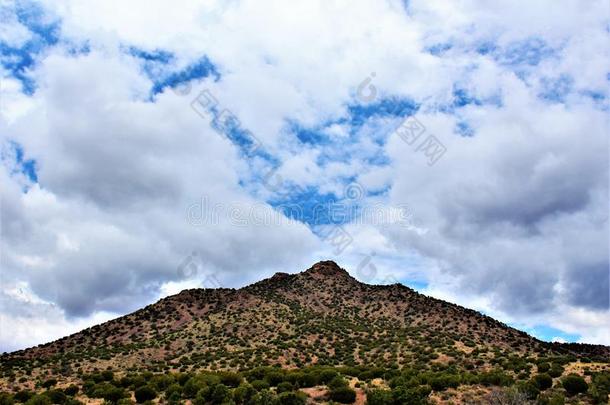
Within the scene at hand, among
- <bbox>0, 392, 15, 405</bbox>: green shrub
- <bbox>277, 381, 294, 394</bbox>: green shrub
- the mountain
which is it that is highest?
the mountain

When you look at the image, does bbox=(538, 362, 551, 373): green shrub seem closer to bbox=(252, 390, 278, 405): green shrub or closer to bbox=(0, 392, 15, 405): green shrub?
bbox=(252, 390, 278, 405): green shrub

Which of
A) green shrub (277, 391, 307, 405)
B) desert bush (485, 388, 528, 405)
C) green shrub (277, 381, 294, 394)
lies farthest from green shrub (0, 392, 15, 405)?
desert bush (485, 388, 528, 405)

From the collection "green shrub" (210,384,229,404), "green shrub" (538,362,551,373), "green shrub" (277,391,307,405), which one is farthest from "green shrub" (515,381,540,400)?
"green shrub" (210,384,229,404)

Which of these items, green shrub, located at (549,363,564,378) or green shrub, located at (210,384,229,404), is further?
green shrub, located at (549,363,564,378)

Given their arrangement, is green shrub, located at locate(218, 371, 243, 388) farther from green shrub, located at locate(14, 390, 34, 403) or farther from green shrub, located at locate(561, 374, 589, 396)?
green shrub, located at locate(561, 374, 589, 396)

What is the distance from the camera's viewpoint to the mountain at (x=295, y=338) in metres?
60.4

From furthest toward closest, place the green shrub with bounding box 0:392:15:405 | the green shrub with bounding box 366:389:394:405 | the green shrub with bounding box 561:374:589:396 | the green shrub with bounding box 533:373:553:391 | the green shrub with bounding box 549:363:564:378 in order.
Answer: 1. the green shrub with bounding box 549:363:564:378
2. the green shrub with bounding box 0:392:15:405
3. the green shrub with bounding box 533:373:553:391
4. the green shrub with bounding box 561:374:589:396
5. the green shrub with bounding box 366:389:394:405

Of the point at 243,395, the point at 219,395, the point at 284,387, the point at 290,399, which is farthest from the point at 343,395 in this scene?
the point at 219,395

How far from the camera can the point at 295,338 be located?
2958 inches

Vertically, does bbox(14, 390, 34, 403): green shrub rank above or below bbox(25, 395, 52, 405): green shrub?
above

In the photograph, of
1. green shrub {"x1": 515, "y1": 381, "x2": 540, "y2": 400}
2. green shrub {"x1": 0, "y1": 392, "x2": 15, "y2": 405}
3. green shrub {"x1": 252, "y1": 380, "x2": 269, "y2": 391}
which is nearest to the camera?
green shrub {"x1": 515, "y1": 381, "x2": 540, "y2": 400}

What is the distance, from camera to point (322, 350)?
69250 millimetres

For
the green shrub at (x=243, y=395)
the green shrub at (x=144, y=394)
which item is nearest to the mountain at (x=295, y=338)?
the green shrub at (x=144, y=394)

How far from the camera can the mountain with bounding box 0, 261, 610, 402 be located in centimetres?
6041
